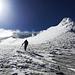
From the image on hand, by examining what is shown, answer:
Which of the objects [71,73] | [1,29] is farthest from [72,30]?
[71,73]

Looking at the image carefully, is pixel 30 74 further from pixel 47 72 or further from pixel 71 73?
pixel 71 73

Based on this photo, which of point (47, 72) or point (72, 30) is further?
point (72, 30)

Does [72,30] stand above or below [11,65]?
above

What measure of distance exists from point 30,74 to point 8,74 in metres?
1.88

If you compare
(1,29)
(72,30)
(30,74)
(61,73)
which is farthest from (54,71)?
(1,29)

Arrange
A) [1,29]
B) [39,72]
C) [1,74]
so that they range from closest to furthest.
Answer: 1. [1,74]
2. [39,72]
3. [1,29]

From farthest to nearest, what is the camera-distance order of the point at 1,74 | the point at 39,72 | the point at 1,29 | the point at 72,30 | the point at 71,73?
the point at 1,29
the point at 72,30
the point at 71,73
the point at 39,72
the point at 1,74

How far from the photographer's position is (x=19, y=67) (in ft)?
57.4

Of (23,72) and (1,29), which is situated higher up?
(1,29)

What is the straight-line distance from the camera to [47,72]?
16484mm

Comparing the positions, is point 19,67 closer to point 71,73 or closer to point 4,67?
point 4,67

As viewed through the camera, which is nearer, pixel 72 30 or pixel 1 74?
pixel 1 74

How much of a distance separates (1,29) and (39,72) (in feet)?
269

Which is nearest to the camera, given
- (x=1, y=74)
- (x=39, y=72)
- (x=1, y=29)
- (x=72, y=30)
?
(x=1, y=74)
